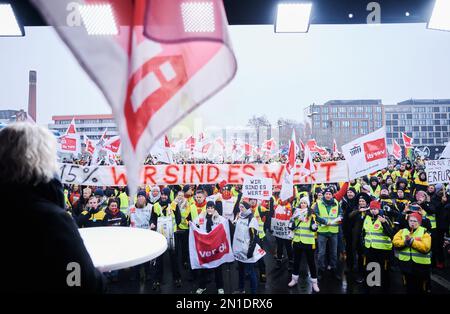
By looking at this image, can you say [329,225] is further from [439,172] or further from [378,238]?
[439,172]

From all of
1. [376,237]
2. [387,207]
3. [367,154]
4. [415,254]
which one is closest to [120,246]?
[415,254]

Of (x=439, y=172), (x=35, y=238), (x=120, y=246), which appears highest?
(x=439, y=172)

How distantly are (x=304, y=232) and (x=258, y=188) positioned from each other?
4.48 feet

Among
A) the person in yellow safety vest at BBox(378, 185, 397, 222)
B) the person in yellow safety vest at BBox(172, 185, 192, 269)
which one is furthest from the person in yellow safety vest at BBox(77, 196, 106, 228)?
the person in yellow safety vest at BBox(378, 185, 397, 222)

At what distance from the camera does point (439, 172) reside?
7477 mm

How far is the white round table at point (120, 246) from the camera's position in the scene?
166cm

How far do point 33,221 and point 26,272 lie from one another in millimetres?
240

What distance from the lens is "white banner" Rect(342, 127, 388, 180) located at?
6.25 metres

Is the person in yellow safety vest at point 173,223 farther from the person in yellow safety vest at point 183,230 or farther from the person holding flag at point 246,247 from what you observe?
the person holding flag at point 246,247

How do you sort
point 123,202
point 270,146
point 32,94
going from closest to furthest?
1. point 123,202
2. point 270,146
3. point 32,94

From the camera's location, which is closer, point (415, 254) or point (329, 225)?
point (415, 254)

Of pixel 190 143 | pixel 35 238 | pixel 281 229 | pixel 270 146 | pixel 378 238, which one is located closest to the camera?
pixel 35 238
